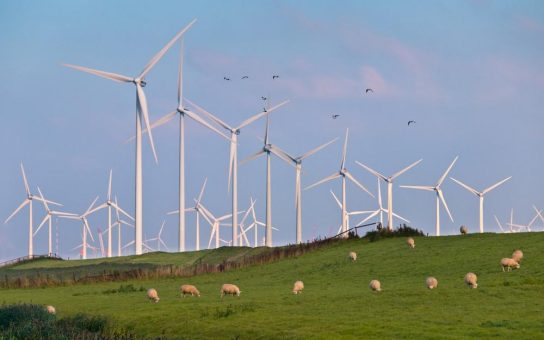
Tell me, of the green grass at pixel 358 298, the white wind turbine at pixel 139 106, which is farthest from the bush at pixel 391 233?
the white wind turbine at pixel 139 106

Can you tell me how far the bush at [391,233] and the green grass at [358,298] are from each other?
4.66 meters

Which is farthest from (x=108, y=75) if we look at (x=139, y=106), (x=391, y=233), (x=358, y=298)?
(x=358, y=298)

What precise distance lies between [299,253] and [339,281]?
23612 millimetres

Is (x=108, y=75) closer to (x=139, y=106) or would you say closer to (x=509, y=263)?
(x=139, y=106)

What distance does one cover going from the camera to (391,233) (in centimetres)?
8531

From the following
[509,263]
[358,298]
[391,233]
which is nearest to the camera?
[358,298]

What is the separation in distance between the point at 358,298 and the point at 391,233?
41439 millimetres

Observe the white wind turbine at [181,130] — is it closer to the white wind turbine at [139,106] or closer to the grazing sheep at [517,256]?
the white wind turbine at [139,106]

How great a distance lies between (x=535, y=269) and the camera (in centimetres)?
5312

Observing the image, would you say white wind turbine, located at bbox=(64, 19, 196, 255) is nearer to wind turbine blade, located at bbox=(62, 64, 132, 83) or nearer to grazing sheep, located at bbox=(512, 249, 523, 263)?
wind turbine blade, located at bbox=(62, 64, 132, 83)

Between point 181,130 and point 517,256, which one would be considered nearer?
point 517,256

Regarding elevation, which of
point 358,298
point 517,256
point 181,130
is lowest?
point 358,298

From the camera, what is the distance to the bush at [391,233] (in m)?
84.7

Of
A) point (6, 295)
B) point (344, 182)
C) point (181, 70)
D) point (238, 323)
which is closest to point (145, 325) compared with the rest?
point (238, 323)
